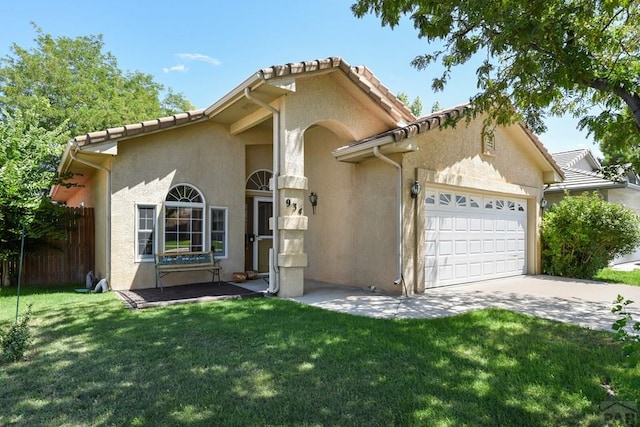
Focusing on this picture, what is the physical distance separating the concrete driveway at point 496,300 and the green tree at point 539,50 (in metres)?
3.09

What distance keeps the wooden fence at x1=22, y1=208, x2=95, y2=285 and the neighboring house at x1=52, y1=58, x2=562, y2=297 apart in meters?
0.82

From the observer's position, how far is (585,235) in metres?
11.4

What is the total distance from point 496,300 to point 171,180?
8.85 m

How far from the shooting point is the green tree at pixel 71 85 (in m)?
21.7

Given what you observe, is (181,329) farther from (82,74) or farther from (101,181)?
(82,74)

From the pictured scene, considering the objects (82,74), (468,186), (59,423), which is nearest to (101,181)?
(59,423)

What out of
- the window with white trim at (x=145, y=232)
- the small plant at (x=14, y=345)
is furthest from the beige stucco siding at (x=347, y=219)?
the small plant at (x=14, y=345)

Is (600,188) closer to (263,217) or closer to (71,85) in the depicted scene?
(263,217)

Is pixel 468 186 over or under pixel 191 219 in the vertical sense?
over

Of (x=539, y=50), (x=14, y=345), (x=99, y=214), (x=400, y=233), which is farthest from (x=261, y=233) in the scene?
(x=539, y=50)

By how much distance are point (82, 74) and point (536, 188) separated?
27.8m

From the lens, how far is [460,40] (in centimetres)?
679

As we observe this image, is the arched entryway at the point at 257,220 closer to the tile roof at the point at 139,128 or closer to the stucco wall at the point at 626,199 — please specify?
the tile roof at the point at 139,128

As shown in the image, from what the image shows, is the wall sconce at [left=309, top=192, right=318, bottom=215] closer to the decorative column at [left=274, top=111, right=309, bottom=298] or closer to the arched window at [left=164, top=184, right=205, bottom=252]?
the decorative column at [left=274, top=111, right=309, bottom=298]
